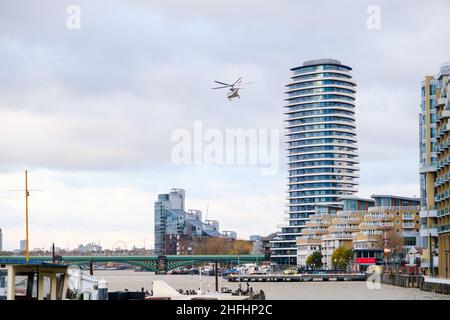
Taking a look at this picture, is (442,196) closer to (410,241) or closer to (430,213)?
(430,213)

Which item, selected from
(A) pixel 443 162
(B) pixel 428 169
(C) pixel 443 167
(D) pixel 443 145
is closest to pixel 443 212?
(C) pixel 443 167

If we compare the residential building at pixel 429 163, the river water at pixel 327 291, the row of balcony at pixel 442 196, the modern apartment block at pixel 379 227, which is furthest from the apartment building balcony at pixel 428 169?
the modern apartment block at pixel 379 227

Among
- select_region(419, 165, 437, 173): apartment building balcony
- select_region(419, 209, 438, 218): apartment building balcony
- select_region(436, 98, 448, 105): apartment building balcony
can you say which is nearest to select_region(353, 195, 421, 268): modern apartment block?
select_region(419, 165, 437, 173): apartment building balcony

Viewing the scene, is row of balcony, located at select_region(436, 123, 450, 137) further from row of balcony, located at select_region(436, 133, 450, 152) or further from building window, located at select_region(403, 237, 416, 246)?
building window, located at select_region(403, 237, 416, 246)

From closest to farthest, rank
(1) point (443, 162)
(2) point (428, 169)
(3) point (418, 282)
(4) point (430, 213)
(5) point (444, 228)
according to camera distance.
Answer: (5) point (444, 228) → (1) point (443, 162) → (3) point (418, 282) → (4) point (430, 213) → (2) point (428, 169)
